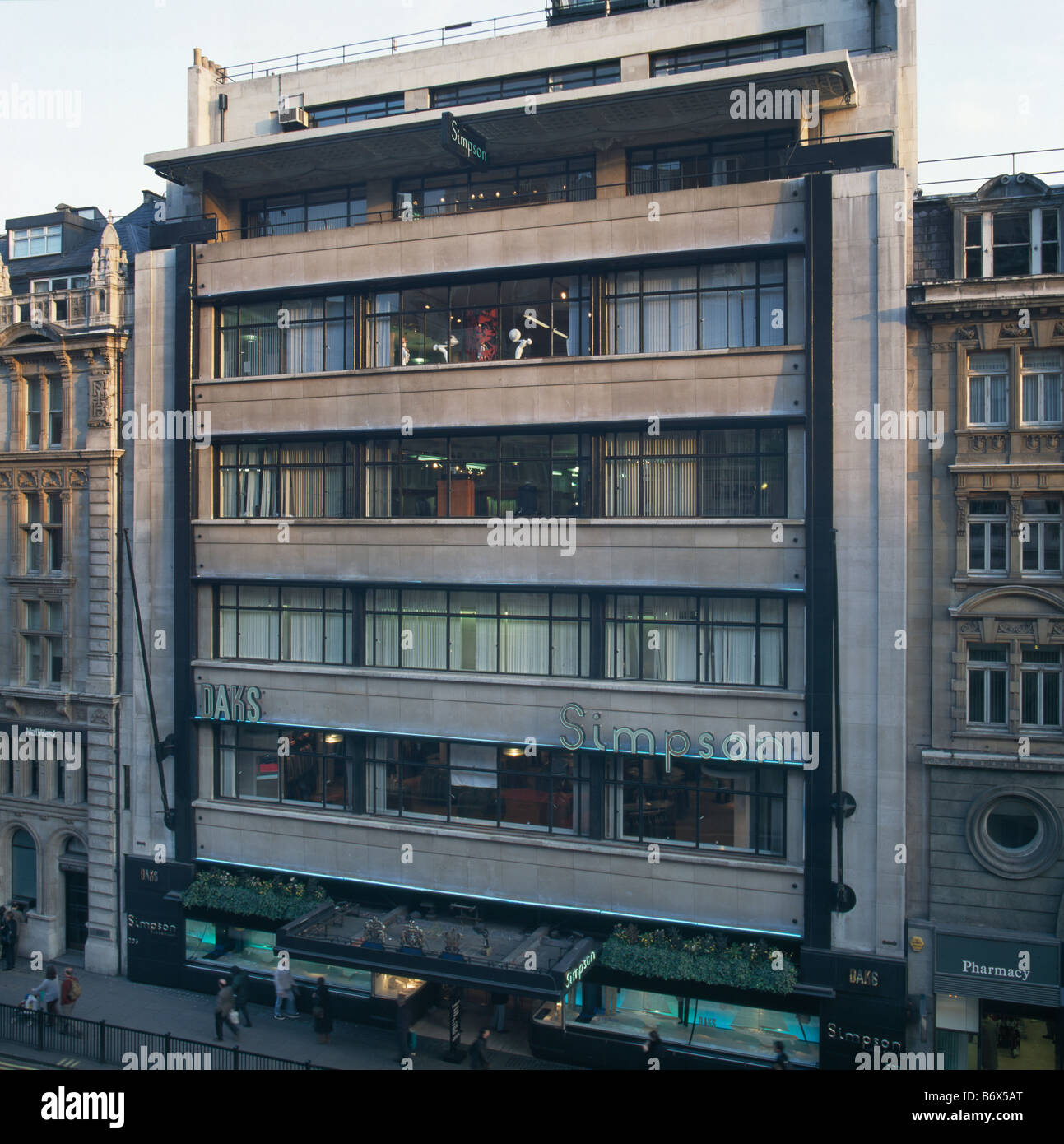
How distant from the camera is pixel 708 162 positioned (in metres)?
25.1

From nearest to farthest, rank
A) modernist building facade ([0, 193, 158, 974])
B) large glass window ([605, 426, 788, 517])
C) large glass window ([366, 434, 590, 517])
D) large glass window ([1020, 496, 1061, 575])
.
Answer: large glass window ([1020, 496, 1061, 575]), large glass window ([605, 426, 788, 517]), large glass window ([366, 434, 590, 517]), modernist building facade ([0, 193, 158, 974])

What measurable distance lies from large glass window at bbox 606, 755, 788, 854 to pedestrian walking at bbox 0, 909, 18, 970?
20.0 meters

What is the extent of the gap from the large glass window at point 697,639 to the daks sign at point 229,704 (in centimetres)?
1039

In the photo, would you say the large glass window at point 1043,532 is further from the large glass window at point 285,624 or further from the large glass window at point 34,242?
the large glass window at point 34,242

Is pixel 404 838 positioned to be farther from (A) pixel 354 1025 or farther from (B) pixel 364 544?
(B) pixel 364 544

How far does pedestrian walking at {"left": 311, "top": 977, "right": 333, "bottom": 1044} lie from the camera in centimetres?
2467

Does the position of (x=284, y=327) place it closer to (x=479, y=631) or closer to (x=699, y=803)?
(x=479, y=631)

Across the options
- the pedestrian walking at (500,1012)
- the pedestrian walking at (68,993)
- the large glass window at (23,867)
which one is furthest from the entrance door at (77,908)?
the pedestrian walking at (500,1012)

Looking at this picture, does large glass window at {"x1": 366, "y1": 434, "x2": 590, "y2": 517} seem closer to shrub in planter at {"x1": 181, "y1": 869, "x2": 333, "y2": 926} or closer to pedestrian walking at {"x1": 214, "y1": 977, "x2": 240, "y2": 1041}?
shrub in planter at {"x1": 181, "y1": 869, "x2": 333, "y2": 926}

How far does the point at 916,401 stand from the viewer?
72.7ft

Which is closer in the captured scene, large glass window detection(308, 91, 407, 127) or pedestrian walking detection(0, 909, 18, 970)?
large glass window detection(308, 91, 407, 127)

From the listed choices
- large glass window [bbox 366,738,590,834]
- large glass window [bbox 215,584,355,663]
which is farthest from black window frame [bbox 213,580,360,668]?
large glass window [bbox 366,738,590,834]

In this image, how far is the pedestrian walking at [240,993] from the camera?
2539 centimetres
